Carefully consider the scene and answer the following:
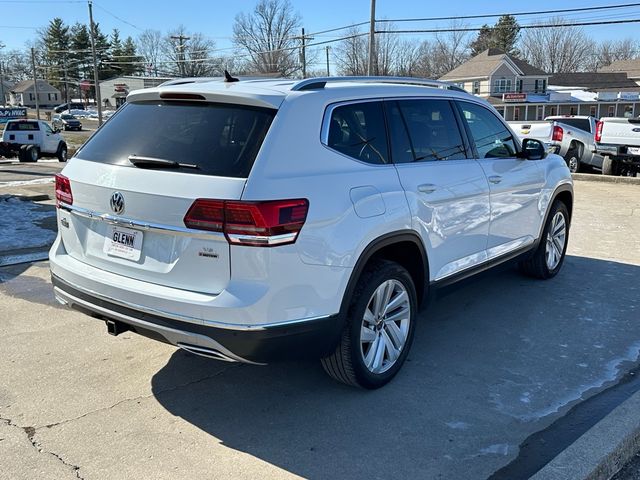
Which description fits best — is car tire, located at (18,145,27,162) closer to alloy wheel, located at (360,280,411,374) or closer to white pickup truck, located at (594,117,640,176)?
white pickup truck, located at (594,117,640,176)

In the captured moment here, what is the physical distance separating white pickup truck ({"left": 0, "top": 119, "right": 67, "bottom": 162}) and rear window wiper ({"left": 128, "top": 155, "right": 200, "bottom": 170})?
2484cm

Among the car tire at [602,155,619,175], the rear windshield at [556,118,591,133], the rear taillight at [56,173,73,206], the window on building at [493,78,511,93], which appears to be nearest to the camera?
the rear taillight at [56,173,73,206]

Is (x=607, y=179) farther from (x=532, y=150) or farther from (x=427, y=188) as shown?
(x=427, y=188)

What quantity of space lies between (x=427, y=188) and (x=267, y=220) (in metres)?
1.47

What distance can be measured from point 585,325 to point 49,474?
13.6 ft

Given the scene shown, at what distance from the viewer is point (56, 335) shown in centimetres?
466

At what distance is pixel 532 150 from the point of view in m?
5.41

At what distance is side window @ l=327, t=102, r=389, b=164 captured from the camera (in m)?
3.51

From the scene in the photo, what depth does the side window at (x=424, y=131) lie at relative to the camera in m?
4.00

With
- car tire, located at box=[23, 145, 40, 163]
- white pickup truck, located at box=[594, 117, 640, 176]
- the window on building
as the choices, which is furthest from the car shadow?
the window on building

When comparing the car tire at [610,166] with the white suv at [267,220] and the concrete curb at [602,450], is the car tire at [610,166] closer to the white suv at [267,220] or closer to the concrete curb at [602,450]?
the white suv at [267,220]

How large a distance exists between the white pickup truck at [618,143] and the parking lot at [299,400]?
11.5 metres

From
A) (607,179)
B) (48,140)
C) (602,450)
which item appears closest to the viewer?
(602,450)

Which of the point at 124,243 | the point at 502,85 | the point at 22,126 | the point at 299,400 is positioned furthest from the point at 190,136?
the point at 502,85
